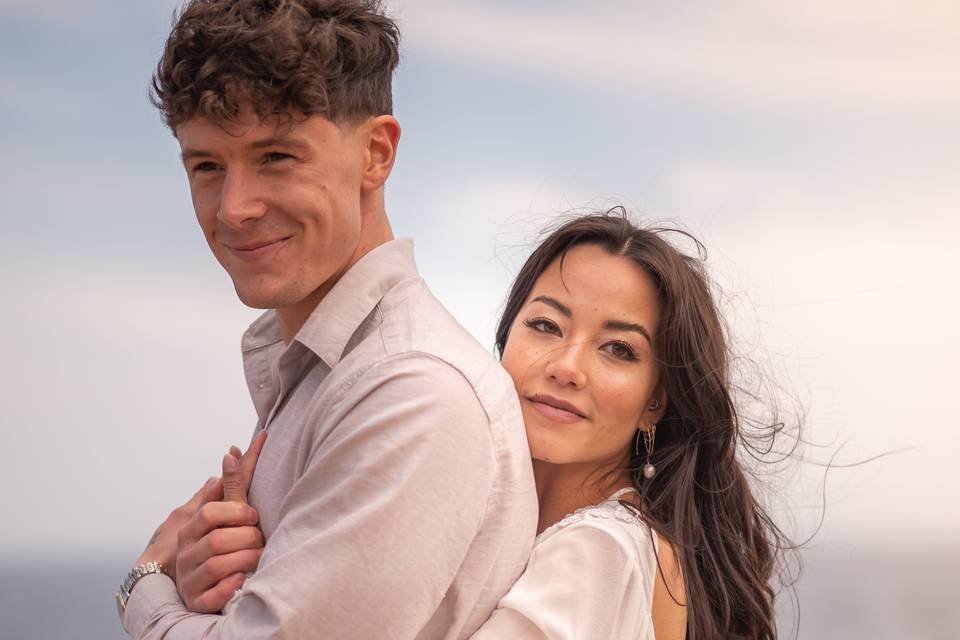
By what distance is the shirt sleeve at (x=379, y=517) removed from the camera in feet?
6.08

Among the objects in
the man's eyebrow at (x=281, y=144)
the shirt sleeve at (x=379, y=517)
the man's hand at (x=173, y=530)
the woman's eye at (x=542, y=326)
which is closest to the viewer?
the shirt sleeve at (x=379, y=517)

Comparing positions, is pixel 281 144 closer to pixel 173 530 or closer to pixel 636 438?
pixel 173 530

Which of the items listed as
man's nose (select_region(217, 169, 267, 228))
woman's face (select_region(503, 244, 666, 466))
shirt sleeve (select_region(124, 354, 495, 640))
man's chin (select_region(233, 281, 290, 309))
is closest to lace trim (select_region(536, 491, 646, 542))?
woman's face (select_region(503, 244, 666, 466))

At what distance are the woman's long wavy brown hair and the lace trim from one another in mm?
54

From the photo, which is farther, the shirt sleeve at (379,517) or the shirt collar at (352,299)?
the shirt collar at (352,299)

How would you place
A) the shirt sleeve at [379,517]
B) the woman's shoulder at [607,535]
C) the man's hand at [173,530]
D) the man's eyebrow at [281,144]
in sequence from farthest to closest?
1. the woman's shoulder at [607,535]
2. the man's hand at [173,530]
3. the man's eyebrow at [281,144]
4. the shirt sleeve at [379,517]

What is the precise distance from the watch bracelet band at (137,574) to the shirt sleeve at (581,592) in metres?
0.68

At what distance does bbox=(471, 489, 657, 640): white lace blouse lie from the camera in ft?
7.32

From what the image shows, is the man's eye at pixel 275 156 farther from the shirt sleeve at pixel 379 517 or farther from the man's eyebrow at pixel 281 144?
the shirt sleeve at pixel 379 517

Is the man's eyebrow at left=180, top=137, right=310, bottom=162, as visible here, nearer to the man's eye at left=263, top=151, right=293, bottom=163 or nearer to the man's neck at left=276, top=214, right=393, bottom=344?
the man's eye at left=263, top=151, right=293, bottom=163

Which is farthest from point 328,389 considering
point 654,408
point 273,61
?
point 654,408

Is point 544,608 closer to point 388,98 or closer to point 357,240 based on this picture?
point 357,240

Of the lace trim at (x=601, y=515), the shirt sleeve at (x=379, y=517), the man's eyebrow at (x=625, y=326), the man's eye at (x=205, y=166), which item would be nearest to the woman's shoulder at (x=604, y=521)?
the lace trim at (x=601, y=515)

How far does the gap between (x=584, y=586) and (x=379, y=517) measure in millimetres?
694
